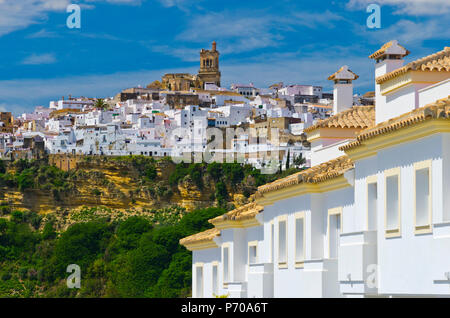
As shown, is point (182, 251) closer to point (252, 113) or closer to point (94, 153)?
point (94, 153)

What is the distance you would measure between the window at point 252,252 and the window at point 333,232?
591cm

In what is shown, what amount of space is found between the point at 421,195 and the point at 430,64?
415 centimetres

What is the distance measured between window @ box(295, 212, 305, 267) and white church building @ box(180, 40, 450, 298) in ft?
0.08

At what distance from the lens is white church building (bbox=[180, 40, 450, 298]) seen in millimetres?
14773

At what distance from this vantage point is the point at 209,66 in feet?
610

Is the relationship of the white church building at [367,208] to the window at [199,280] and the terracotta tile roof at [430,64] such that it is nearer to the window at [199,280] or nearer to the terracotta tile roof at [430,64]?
the terracotta tile roof at [430,64]

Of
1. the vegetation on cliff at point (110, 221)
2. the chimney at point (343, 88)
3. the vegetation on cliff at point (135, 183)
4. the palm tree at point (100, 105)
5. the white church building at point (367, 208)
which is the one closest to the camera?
the white church building at point (367, 208)

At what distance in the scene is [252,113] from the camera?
458 feet

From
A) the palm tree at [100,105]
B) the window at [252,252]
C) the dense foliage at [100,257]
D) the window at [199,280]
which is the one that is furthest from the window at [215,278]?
the palm tree at [100,105]

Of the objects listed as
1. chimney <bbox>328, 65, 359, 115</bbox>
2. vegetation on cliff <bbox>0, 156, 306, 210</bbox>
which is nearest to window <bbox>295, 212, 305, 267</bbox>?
chimney <bbox>328, 65, 359, 115</bbox>

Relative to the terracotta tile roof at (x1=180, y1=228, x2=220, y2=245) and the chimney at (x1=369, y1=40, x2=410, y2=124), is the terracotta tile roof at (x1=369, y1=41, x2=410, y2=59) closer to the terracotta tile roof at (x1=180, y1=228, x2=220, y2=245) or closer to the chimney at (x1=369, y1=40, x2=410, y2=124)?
the chimney at (x1=369, y1=40, x2=410, y2=124)

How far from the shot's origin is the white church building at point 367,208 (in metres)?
14.8

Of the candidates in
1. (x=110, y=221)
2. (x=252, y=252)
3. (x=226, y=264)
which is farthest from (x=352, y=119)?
(x=110, y=221)
